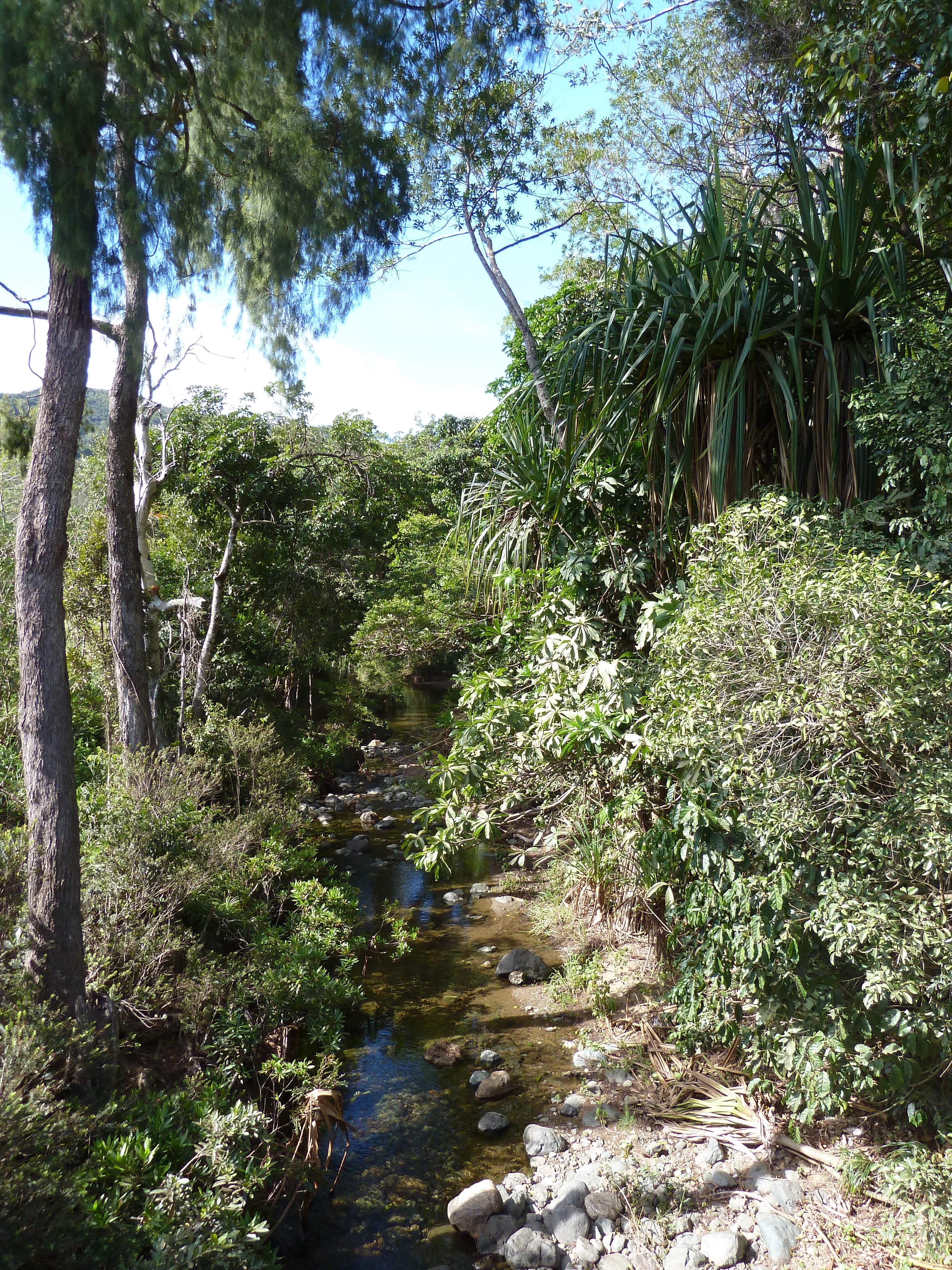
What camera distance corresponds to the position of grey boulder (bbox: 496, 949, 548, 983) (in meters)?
6.22

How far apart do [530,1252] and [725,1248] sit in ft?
2.90

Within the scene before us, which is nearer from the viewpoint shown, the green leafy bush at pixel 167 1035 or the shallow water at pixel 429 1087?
the green leafy bush at pixel 167 1035

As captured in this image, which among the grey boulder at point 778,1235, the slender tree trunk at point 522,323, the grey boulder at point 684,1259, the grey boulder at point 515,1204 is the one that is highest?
the slender tree trunk at point 522,323

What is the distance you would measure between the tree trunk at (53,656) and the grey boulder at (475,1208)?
85.5 inches

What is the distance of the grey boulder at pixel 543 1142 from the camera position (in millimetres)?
4266

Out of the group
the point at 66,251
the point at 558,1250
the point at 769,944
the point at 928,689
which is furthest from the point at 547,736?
the point at 66,251

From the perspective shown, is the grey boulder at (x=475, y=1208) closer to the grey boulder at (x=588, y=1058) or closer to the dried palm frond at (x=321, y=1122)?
the dried palm frond at (x=321, y=1122)

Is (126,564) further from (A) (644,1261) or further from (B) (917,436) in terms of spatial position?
(A) (644,1261)

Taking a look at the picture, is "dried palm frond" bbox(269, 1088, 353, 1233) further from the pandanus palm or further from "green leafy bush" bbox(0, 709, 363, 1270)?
the pandanus palm

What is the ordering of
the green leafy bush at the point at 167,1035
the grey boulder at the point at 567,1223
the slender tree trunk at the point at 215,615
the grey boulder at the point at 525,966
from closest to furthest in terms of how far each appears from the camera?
the green leafy bush at the point at 167,1035 → the grey boulder at the point at 567,1223 → the grey boulder at the point at 525,966 → the slender tree trunk at the point at 215,615

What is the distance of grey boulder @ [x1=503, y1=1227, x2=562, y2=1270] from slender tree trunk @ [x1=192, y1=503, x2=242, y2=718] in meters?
6.29

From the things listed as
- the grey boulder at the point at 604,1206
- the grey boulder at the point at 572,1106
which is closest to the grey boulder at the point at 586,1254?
the grey boulder at the point at 604,1206

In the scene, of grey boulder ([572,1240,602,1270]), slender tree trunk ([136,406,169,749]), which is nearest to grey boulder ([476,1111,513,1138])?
grey boulder ([572,1240,602,1270])

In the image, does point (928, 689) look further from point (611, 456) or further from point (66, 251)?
point (66, 251)
